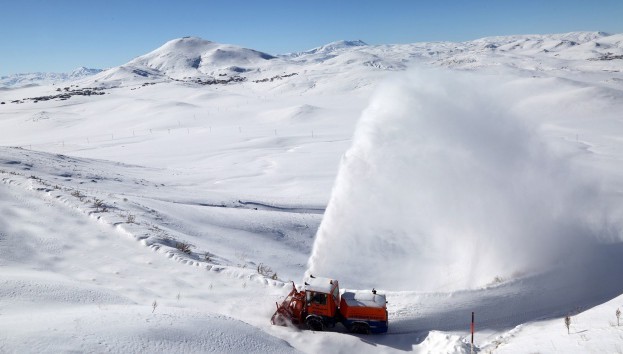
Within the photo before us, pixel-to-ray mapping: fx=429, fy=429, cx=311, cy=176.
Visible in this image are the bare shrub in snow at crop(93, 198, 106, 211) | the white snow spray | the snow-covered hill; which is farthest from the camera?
the bare shrub in snow at crop(93, 198, 106, 211)

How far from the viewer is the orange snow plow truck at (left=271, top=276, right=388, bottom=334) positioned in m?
9.84

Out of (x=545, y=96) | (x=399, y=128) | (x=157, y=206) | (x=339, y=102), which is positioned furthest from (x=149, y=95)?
(x=399, y=128)

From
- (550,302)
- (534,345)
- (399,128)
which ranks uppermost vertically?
(399,128)

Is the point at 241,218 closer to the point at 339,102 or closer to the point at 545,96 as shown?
the point at 545,96

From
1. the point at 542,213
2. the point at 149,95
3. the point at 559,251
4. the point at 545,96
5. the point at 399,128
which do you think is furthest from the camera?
the point at 149,95

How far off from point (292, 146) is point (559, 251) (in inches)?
1171

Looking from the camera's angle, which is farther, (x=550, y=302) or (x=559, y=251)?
(x=559, y=251)

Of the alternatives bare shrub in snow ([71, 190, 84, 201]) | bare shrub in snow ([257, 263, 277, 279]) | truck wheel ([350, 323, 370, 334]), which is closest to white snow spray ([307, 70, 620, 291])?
bare shrub in snow ([257, 263, 277, 279])

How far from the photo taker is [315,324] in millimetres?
9992

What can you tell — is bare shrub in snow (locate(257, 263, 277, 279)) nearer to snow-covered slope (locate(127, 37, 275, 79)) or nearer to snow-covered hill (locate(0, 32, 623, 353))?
snow-covered hill (locate(0, 32, 623, 353))

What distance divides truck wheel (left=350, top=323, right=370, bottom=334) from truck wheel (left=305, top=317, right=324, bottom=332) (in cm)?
74

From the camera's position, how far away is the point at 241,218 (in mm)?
18625

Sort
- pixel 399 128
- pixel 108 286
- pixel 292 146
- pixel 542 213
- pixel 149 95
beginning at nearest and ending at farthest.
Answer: pixel 108 286 → pixel 542 213 → pixel 399 128 → pixel 292 146 → pixel 149 95

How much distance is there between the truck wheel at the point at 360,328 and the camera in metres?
9.87
